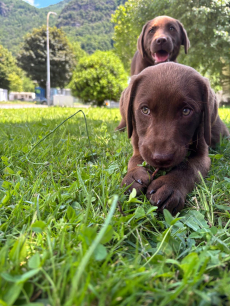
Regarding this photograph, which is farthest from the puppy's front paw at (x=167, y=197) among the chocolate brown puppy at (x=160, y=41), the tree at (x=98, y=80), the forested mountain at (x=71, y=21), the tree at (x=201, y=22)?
the forested mountain at (x=71, y=21)

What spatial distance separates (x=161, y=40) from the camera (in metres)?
4.80

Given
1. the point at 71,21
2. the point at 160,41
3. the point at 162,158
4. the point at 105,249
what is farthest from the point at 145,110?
the point at 71,21

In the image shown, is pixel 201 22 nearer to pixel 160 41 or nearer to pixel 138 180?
pixel 160 41

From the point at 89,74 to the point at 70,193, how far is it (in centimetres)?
1576

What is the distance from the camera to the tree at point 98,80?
1650 centimetres

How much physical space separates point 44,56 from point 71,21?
5497 cm

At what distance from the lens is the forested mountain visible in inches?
2138

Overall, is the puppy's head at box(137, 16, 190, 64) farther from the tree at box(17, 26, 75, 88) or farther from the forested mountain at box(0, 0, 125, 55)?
the forested mountain at box(0, 0, 125, 55)

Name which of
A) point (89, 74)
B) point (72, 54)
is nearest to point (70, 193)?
point (89, 74)

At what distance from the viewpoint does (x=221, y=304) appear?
2.80 feet

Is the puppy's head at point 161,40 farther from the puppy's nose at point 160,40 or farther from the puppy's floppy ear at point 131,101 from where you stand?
the puppy's floppy ear at point 131,101

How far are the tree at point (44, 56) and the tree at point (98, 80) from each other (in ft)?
75.2

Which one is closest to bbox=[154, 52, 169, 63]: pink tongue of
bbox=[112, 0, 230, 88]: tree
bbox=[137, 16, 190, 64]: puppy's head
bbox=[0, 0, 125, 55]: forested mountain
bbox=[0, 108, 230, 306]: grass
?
bbox=[137, 16, 190, 64]: puppy's head

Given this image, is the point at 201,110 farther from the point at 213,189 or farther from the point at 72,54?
the point at 72,54
